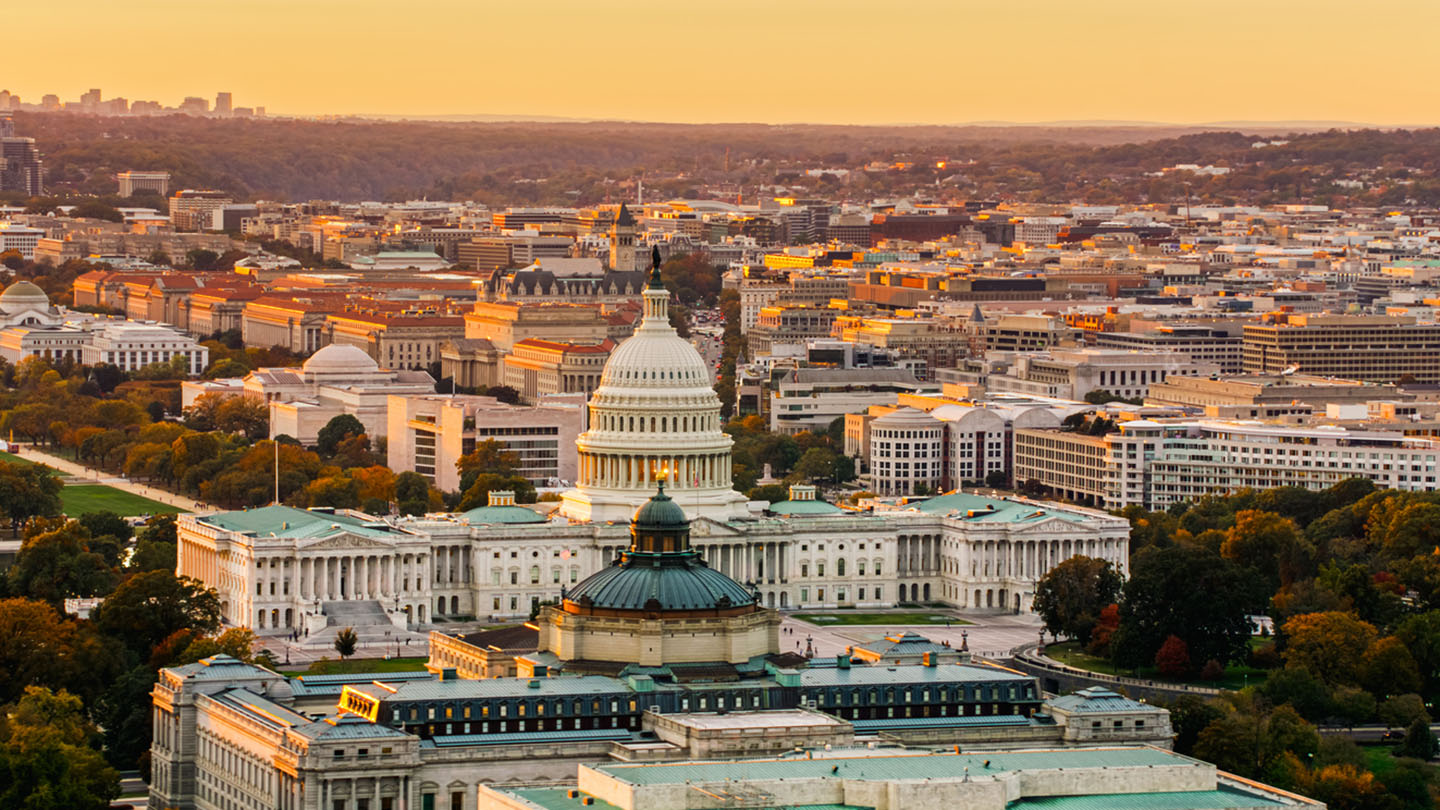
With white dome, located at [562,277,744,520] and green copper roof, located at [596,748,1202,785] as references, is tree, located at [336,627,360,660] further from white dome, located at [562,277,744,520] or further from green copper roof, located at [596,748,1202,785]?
green copper roof, located at [596,748,1202,785]

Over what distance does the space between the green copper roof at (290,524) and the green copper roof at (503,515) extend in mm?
3690

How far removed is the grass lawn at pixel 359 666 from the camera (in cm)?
12738

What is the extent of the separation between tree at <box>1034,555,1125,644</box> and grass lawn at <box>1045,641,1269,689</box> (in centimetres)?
124

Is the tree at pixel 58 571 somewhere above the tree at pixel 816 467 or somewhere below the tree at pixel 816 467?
above

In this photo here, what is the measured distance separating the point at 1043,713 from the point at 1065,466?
270 ft

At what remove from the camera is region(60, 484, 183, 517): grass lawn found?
6860 inches

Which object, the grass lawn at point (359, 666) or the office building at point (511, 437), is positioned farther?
the office building at point (511, 437)

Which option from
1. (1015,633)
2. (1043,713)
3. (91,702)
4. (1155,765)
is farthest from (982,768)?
(1015,633)

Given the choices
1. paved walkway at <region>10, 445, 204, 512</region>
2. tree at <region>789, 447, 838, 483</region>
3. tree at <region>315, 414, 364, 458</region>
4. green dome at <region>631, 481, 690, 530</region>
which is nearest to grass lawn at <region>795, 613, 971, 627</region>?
tree at <region>789, 447, 838, 483</region>

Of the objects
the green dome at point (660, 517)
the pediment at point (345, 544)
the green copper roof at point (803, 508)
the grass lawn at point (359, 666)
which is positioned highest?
the green dome at point (660, 517)

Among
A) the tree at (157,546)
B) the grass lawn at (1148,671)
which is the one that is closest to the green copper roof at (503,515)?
the tree at (157,546)

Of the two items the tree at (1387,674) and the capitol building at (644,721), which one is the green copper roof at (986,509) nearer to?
the capitol building at (644,721)

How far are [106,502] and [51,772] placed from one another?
80772 millimetres

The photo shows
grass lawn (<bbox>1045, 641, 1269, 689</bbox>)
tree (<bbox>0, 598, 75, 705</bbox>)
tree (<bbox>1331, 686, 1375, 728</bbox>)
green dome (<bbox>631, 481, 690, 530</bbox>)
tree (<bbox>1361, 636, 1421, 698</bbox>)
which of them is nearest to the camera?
green dome (<bbox>631, 481, 690, 530</bbox>)
